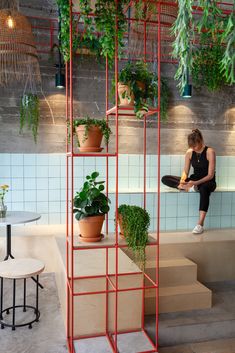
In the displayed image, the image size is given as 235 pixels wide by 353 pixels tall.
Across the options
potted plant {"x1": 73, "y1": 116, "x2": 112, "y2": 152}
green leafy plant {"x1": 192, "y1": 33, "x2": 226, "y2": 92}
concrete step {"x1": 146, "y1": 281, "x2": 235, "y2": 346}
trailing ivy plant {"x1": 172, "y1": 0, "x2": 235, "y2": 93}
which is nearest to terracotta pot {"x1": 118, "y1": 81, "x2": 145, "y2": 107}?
potted plant {"x1": 73, "y1": 116, "x2": 112, "y2": 152}

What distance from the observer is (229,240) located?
172 inches

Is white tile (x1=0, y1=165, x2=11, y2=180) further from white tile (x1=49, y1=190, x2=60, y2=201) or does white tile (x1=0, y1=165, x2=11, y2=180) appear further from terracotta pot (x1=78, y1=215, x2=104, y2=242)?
terracotta pot (x1=78, y1=215, x2=104, y2=242)

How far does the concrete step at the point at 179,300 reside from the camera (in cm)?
332

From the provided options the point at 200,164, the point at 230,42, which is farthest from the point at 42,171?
the point at 230,42

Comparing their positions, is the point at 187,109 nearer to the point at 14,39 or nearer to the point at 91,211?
the point at 14,39

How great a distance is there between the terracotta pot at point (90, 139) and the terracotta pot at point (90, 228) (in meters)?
0.49

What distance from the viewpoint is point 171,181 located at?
5.37 metres

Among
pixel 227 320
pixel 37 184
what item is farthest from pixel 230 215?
pixel 37 184

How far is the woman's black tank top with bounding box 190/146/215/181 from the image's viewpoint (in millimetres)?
4742

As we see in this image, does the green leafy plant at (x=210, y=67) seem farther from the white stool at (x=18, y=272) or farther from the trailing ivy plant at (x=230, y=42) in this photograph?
the trailing ivy plant at (x=230, y=42)

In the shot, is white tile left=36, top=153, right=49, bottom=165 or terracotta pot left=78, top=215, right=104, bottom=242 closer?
terracotta pot left=78, top=215, right=104, bottom=242

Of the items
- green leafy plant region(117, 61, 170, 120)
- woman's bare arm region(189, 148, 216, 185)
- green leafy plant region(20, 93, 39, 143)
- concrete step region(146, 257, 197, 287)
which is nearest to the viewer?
green leafy plant region(117, 61, 170, 120)

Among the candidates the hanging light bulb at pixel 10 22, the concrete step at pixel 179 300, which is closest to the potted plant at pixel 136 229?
the concrete step at pixel 179 300

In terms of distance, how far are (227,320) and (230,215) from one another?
8.24ft
